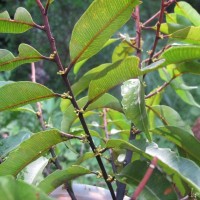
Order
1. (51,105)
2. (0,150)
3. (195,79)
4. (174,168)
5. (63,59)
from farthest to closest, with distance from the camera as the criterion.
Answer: (63,59)
(195,79)
(51,105)
(0,150)
(174,168)

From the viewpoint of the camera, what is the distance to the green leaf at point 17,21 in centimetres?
71

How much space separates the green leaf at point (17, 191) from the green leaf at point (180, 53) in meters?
0.35

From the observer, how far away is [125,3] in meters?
0.65

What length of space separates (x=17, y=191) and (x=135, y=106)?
1.00 ft

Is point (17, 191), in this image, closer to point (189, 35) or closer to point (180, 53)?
point (180, 53)

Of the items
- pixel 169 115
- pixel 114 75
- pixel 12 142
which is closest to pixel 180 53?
pixel 114 75

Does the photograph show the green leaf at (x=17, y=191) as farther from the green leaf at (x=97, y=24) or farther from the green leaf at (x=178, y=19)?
the green leaf at (x=178, y=19)

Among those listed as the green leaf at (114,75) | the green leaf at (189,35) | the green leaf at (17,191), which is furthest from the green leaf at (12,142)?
the green leaf at (17,191)

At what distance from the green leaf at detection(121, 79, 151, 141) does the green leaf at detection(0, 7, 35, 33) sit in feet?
0.58

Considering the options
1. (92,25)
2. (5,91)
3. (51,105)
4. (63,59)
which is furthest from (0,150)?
(63,59)

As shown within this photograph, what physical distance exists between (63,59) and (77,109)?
2586 mm

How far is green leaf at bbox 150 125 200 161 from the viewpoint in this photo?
75cm

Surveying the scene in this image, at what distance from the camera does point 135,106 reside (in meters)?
0.66

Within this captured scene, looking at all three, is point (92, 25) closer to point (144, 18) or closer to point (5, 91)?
point (5, 91)
